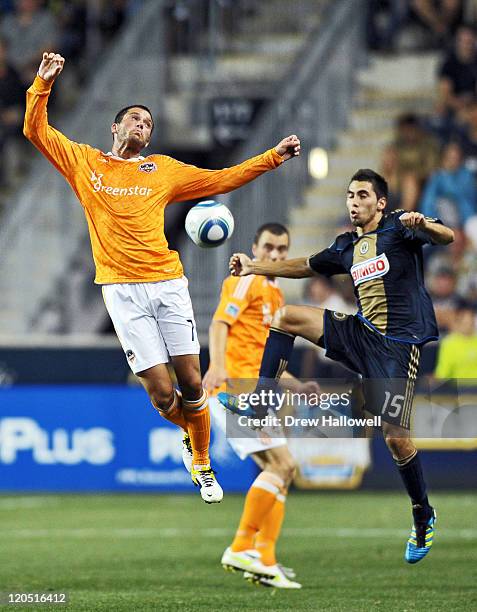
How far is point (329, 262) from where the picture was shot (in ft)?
35.6

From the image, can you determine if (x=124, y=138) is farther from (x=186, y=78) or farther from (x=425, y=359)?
(x=186, y=78)

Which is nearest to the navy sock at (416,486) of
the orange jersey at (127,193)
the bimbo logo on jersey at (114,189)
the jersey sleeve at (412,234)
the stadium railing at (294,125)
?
the jersey sleeve at (412,234)

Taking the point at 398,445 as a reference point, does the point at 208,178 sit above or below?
above

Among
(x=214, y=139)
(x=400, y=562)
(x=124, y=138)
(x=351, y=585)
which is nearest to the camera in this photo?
(x=124, y=138)

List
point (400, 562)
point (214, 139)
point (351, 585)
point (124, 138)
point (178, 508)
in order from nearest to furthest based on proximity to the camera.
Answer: point (124, 138)
point (351, 585)
point (400, 562)
point (178, 508)
point (214, 139)

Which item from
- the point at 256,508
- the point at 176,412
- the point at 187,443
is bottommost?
the point at 256,508

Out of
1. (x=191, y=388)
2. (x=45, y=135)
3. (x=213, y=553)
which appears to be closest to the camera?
(x=45, y=135)

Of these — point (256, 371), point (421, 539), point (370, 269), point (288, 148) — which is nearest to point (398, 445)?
point (421, 539)

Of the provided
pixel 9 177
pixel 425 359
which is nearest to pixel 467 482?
pixel 425 359

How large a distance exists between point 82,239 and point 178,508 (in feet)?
14.6

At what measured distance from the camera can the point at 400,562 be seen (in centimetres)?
1288

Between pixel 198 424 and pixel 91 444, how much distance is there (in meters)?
7.37

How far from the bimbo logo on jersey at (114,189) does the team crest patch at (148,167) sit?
0.50ft

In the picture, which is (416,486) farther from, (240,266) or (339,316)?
(240,266)
